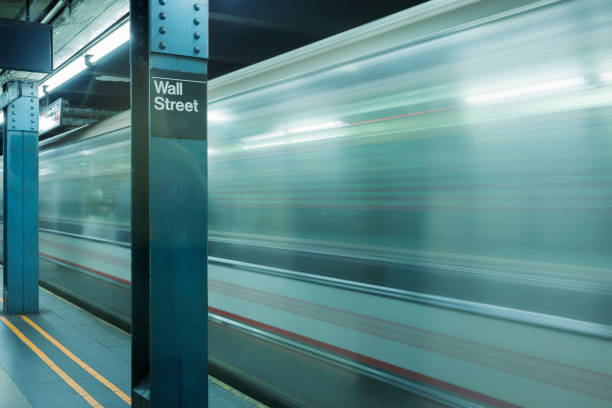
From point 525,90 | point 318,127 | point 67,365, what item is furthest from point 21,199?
point 525,90

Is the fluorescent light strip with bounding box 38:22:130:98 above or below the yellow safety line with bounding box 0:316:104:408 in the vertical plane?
above

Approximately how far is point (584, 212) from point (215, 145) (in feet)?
10.1

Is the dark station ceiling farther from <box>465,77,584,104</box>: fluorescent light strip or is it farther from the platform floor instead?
<box>465,77,584,104</box>: fluorescent light strip

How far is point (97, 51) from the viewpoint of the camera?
5.58m

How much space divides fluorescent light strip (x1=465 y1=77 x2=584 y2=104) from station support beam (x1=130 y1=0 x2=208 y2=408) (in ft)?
4.27

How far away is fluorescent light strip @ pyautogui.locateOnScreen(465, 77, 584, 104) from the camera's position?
7.52 ft

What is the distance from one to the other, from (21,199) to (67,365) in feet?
10.6

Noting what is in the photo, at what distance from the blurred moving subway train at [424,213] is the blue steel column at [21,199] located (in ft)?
13.0

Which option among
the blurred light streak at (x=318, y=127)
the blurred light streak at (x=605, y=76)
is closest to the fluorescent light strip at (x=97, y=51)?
the blurred light streak at (x=318, y=127)

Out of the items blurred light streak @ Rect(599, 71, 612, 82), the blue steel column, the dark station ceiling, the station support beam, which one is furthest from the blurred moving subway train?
the blue steel column

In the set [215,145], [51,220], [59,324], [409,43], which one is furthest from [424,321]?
[51,220]

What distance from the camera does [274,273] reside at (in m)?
3.91

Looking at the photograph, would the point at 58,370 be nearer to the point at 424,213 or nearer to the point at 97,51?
the point at 97,51

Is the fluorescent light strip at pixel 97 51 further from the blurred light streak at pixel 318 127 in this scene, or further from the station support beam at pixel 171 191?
the station support beam at pixel 171 191
